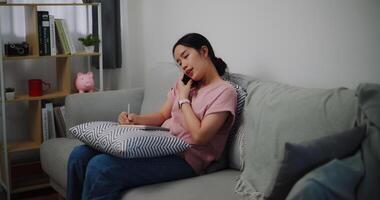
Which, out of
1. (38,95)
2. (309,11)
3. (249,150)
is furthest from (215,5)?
(38,95)

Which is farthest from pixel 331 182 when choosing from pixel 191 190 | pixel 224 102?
pixel 224 102

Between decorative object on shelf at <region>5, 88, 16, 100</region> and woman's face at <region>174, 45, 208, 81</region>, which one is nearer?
woman's face at <region>174, 45, 208, 81</region>

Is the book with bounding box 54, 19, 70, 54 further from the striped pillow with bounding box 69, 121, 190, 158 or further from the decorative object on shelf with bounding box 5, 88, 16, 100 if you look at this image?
the striped pillow with bounding box 69, 121, 190, 158

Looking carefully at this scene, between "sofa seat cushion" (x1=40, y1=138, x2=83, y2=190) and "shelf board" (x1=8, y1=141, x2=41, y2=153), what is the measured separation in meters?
0.34

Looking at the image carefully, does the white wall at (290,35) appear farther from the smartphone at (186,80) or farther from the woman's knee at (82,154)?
the woman's knee at (82,154)

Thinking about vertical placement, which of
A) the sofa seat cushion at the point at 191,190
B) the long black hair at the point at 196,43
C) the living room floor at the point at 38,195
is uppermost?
the long black hair at the point at 196,43

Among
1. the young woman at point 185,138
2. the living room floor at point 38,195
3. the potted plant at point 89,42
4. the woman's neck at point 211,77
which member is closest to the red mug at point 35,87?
the potted plant at point 89,42

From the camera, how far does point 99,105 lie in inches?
102

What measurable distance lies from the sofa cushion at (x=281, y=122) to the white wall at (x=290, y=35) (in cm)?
22

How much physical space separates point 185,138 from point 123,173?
0.34 m

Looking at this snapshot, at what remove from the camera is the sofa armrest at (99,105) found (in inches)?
99.1

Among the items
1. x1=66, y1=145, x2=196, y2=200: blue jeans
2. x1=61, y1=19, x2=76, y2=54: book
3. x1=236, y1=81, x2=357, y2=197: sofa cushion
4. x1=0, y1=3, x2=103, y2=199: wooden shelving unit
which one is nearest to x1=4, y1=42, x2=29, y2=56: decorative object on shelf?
x1=0, y1=3, x2=103, y2=199: wooden shelving unit

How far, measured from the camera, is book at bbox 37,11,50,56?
9.38 feet

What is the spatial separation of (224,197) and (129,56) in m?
2.02
